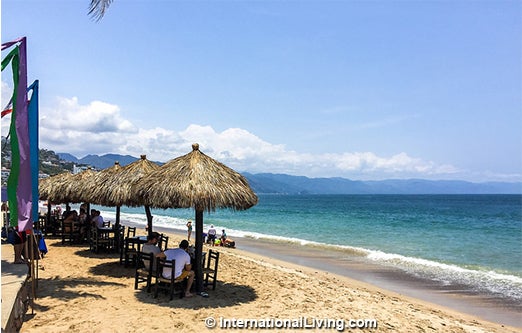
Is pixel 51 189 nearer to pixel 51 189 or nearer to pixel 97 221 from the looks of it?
pixel 51 189

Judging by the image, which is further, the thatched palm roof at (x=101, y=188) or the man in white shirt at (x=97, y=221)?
the man in white shirt at (x=97, y=221)

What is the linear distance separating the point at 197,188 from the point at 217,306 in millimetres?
2017

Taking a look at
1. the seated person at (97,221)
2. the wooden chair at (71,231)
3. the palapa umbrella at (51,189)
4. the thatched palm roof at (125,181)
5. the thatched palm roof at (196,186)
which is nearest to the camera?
the thatched palm roof at (196,186)

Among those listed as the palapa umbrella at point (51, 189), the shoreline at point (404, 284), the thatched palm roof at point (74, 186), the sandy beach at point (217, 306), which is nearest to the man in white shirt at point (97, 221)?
the thatched palm roof at point (74, 186)

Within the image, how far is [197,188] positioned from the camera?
6.61 metres

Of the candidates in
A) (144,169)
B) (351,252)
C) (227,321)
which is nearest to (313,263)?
(351,252)

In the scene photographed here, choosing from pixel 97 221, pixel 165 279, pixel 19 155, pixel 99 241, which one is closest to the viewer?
pixel 19 155

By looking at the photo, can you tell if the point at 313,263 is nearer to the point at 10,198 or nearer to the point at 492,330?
the point at 492,330

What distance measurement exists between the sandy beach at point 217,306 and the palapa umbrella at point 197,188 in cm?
105

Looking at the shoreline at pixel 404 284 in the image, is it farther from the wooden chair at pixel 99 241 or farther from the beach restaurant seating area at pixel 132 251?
the wooden chair at pixel 99 241

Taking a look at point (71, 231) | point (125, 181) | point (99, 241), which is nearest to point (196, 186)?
point (125, 181)

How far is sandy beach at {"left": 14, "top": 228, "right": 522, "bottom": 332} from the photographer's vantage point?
570cm

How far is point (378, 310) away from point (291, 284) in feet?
7.22

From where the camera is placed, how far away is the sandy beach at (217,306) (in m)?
5.70
